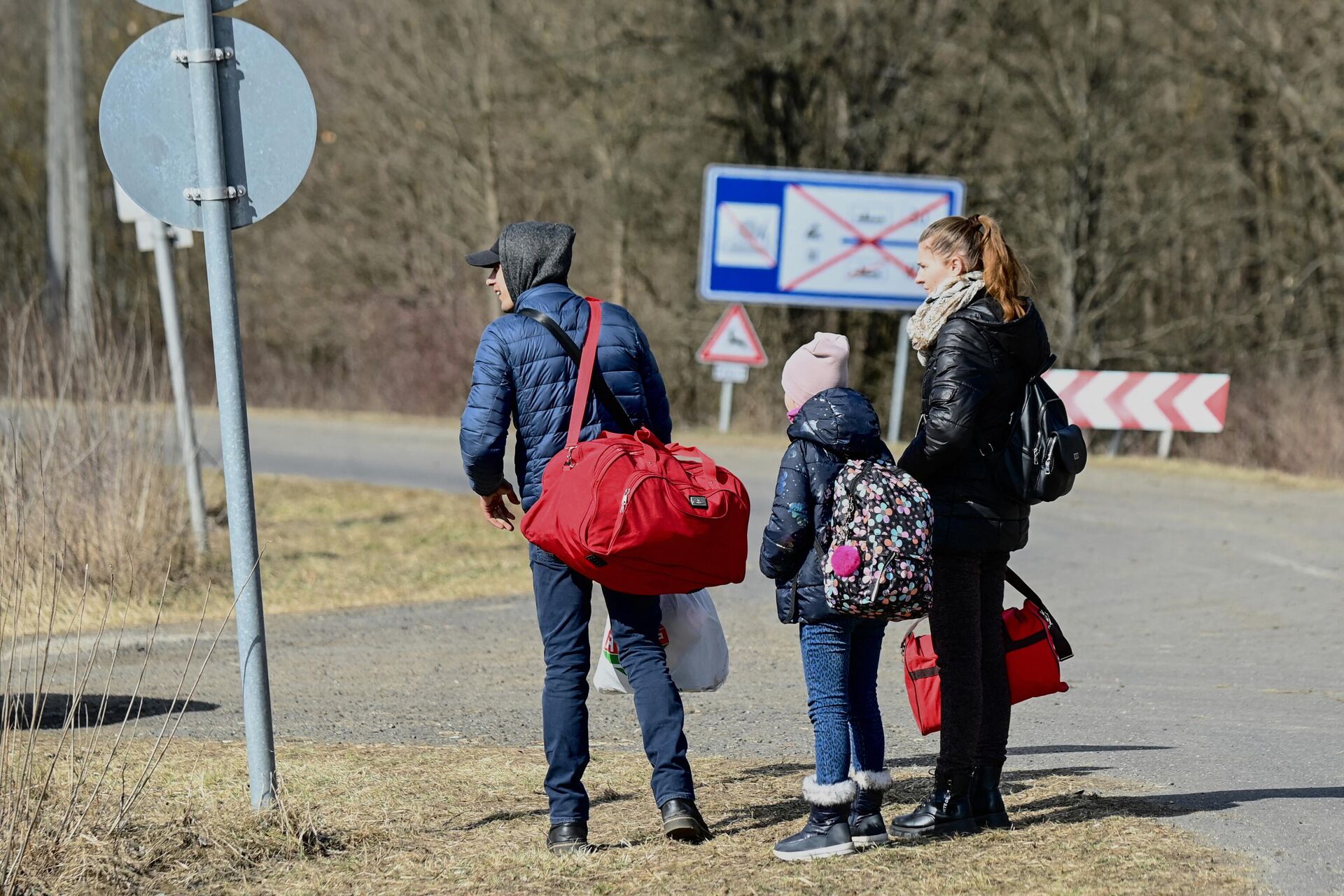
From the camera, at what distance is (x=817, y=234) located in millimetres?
19750

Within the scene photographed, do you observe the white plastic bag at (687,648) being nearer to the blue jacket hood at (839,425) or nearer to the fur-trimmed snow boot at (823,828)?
the fur-trimmed snow boot at (823,828)

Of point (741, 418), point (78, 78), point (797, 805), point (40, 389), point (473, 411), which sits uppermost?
point (78, 78)

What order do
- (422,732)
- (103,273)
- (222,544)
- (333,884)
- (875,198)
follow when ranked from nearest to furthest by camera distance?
1. (333,884)
2. (422,732)
3. (222,544)
4. (875,198)
5. (103,273)

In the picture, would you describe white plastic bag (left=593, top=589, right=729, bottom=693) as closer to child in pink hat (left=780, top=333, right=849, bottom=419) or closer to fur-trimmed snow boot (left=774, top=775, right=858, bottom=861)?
fur-trimmed snow boot (left=774, top=775, right=858, bottom=861)

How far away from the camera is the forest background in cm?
2402

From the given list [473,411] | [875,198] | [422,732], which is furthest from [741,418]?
[473,411]

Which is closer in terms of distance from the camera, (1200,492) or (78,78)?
(1200,492)

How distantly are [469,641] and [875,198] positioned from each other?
1239 centimetres

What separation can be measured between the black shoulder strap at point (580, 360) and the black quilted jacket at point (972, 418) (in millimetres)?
813

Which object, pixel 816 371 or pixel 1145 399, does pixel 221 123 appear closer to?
pixel 816 371

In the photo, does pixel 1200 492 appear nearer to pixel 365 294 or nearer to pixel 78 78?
pixel 78 78

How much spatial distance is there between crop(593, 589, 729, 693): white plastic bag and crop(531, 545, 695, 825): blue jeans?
0.19 metres

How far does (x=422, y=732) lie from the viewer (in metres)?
6.33

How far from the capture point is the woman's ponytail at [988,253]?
451cm
